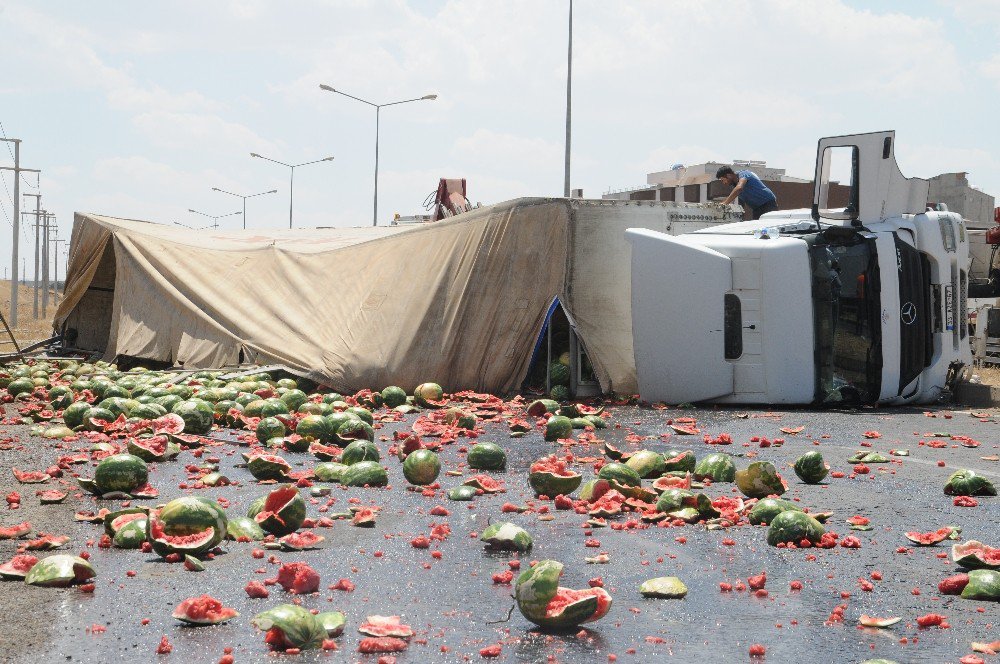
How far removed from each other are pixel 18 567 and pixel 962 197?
48165 mm

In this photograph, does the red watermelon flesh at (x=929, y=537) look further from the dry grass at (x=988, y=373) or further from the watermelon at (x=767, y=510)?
the dry grass at (x=988, y=373)

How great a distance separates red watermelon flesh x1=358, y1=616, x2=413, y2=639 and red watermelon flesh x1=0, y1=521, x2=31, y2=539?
112 inches

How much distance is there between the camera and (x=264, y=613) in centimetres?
477

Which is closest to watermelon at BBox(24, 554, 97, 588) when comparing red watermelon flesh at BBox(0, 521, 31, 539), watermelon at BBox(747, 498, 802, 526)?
red watermelon flesh at BBox(0, 521, 31, 539)

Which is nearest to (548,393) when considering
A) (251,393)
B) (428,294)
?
(428,294)

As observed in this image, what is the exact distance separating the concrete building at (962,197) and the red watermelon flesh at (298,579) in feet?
153

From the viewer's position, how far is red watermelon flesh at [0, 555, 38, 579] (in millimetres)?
5656

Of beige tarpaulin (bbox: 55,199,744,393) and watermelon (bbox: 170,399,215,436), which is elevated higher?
beige tarpaulin (bbox: 55,199,744,393)

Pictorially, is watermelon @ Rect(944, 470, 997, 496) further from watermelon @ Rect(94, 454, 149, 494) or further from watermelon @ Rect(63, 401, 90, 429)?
watermelon @ Rect(63, 401, 90, 429)

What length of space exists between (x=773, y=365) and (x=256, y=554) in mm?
8555

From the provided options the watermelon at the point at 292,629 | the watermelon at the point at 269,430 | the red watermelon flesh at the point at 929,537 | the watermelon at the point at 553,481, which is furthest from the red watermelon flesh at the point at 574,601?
the watermelon at the point at 269,430

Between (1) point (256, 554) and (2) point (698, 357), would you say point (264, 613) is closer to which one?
(1) point (256, 554)

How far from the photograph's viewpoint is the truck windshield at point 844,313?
42.7 ft

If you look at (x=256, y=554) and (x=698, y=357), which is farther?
(x=698, y=357)
